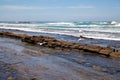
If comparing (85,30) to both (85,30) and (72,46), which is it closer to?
(85,30)

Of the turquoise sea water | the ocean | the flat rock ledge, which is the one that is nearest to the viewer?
the flat rock ledge

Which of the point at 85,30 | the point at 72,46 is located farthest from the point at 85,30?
the point at 72,46

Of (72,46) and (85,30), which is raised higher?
(85,30)

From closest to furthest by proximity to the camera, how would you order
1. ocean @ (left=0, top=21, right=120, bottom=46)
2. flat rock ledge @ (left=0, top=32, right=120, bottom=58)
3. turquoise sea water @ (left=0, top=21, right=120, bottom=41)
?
flat rock ledge @ (left=0, top=32, right=120, bottom=58), ocean @ (left=0, top=21, right=120, bottom=46), turquoise sea water @ (left=0, top=21, right=120, bottom=41)

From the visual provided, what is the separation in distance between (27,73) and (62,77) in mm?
1349

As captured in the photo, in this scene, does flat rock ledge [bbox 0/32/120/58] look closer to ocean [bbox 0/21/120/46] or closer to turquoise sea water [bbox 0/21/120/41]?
ocean [bbox 0/21/120/46]

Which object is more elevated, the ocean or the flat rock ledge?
the ocean

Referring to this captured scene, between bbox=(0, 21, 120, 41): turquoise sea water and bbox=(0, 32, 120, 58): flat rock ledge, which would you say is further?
bbox=(0, 21, 120, 41): turquoise sea water

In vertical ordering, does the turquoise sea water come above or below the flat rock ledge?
above

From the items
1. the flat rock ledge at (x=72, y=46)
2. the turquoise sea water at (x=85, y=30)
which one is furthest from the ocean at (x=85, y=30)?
the flat rock ledge at (x=72, y=46)

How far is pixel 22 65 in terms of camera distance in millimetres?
9031

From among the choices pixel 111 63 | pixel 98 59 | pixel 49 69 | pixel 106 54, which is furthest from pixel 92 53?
pixel 49 69

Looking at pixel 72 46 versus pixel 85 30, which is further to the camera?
pixel 85 30

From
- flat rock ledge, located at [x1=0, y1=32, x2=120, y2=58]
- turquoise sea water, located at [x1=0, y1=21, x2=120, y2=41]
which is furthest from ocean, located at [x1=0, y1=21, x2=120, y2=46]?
flat rock ledge, located at [x1=0, y1=32, x2=120, y2=58]
